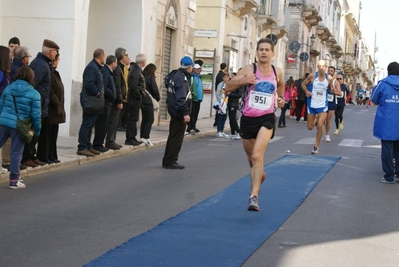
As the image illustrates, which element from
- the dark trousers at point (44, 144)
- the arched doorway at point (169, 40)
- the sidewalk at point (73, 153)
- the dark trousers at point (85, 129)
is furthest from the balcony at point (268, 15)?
the dark trousers at point (44, 144)

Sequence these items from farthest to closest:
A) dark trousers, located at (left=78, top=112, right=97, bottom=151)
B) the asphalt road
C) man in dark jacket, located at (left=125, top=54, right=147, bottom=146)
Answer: man in dark jacket, located at (left=125, top=54, right=147, bottom=146)
dark trousers, located at (left=78, top=112, right=97, bottom=151)
the asphalt road

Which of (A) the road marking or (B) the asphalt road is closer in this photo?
(B) the asphalt road

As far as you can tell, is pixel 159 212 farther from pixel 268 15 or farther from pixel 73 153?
pixel 268 15

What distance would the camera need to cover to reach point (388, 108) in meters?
12.4

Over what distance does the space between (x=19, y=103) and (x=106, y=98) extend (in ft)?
13.9

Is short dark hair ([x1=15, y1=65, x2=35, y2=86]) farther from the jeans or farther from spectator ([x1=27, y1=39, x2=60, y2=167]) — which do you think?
spectator ([x1=27, y1=39, x2=60, y2=167])

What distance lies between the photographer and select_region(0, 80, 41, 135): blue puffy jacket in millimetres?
10078

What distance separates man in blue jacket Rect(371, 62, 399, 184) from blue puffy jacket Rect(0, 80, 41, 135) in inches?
213

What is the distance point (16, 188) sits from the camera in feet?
33.4

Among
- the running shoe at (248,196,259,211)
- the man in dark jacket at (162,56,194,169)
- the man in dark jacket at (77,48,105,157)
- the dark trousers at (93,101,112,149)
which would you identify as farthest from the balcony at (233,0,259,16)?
the running shoe at (248,196,259,211)

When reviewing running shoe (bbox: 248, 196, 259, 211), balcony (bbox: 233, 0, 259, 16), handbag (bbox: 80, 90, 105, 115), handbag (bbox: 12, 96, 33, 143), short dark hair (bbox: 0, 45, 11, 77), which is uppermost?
balcony (bbox: 233, 0, 259, 16)

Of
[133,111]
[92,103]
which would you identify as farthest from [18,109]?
[133,111]

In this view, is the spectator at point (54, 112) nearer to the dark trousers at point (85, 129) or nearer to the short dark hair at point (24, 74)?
the dark trousers at point (85, 129)

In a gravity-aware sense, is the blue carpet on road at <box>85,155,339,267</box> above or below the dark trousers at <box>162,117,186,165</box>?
below
